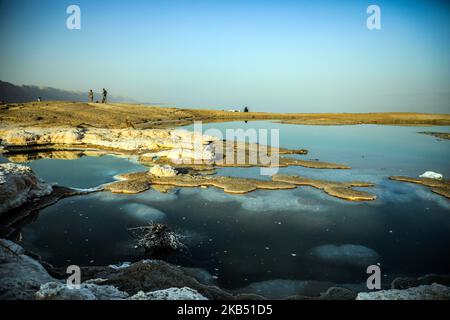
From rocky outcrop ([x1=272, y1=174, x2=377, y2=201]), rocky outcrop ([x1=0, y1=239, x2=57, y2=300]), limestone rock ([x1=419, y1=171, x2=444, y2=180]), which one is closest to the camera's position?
rocky outcrop ([x1=0, y1=239, x2=57, y2=300])

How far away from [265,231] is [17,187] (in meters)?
8.92

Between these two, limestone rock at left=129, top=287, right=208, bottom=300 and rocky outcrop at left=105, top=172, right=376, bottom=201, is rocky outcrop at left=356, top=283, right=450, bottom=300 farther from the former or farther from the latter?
rocky outcrop at left=105, top=172, right=376, bottom=201

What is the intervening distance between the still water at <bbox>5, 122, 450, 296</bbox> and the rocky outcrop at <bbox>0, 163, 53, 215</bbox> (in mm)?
1045

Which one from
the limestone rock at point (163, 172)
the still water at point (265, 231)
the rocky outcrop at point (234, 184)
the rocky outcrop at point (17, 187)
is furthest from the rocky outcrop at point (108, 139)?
the rocky outcrop at point (17, 187)

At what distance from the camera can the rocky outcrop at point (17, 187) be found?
35.8ft

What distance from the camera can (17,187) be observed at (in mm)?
11656

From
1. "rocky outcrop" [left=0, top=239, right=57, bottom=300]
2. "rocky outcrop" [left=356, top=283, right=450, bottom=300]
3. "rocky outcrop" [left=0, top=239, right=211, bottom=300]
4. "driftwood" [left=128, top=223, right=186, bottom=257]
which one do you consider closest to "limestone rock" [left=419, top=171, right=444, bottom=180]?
→ "rocky outcrop" [left=356, top=283, right=450, bottom=300]

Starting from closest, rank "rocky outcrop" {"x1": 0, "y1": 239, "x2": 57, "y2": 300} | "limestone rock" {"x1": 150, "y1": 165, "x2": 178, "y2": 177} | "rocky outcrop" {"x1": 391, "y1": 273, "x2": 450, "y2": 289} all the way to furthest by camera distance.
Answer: "rocky outcrop" {"x1": 0, "y1": 239, "x2": 57, "y2": 300}
"rocky outcrop" {"x1": 391, "y1": 273, "x2": 450, "y2": 289}
"limestone rock" {"x1": 150, "y1": 165, "x2": 178, "y2": 177}

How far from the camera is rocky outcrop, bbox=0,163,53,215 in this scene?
1091 centimetres

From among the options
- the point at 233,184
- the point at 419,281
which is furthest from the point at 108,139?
the point at 419,281

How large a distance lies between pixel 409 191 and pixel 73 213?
45.9 feet

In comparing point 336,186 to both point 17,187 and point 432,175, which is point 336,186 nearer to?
point 432,175

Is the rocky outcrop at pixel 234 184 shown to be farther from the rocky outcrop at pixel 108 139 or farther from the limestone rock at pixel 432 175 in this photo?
the rocky outcrop at pixel 108 139
